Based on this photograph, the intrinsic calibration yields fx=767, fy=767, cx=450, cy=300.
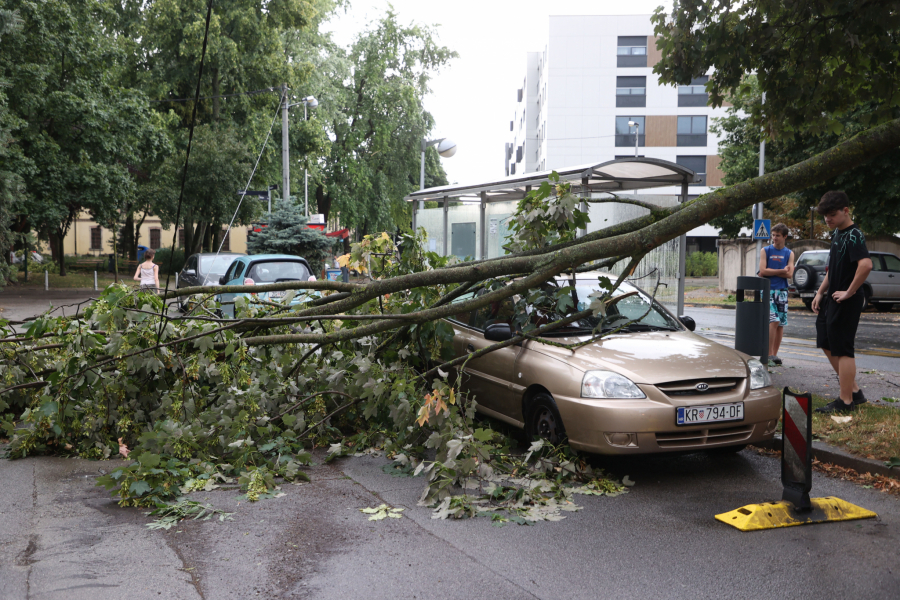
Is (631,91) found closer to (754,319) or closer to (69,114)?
(69,114)

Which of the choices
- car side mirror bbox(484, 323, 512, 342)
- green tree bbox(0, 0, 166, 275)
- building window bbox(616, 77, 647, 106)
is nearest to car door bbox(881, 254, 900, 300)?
car side mirror bbox(484, 323, 512, 342)

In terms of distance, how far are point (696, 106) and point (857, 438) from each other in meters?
54.6

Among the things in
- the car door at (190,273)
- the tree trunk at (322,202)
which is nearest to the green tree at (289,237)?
the car door at (190,273)

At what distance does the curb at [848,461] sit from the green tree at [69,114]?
79.8 feet

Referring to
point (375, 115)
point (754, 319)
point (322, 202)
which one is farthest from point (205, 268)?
point (322, 202)

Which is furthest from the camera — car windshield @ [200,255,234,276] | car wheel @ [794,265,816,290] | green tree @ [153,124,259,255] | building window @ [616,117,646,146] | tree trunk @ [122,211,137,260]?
building window @ [616,117,646,146]

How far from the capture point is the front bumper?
5.20m

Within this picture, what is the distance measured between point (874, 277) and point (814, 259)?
1.82 meters

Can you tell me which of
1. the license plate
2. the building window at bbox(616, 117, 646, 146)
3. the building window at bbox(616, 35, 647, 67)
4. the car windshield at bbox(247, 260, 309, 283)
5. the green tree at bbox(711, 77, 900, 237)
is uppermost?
the building window at bbox(616, 35, 647, 67)

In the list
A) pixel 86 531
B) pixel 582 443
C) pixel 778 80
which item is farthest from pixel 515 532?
pixel 778 80

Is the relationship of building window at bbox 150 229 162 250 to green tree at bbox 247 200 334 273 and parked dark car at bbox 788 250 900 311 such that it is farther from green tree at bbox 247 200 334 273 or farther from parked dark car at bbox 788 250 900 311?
parked dark car at bbox 788 250 900 311

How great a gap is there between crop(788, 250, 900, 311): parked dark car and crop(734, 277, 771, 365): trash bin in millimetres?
16417

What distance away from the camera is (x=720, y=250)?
34125 mm

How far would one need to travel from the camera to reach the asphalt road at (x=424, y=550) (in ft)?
12.1
